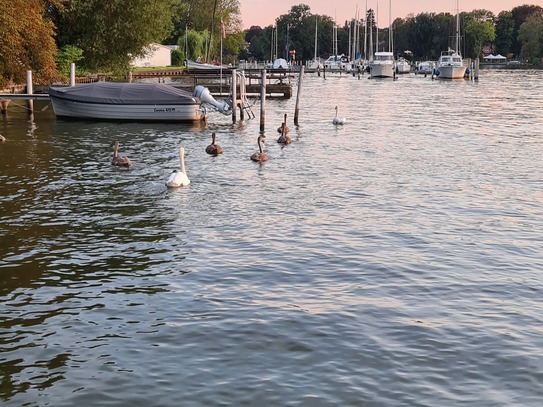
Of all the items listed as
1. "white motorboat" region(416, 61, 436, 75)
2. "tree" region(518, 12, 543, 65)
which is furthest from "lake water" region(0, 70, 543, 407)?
"tree" region(518, 12, 543, 65)

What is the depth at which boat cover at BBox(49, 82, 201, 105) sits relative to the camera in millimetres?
43219

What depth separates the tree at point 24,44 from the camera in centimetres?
4222

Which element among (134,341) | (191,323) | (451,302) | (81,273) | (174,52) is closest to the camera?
(134,341)

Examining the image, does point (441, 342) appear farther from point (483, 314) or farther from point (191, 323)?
point (191, 323)

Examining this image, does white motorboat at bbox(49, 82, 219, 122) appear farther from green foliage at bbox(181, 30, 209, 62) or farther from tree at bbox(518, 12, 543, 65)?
tree at bbox(518, 12, 543, 65)

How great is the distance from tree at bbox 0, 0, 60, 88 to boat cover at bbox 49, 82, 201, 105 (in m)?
3.36

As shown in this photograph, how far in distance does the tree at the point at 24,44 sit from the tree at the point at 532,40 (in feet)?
505

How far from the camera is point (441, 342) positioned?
12383 millimetres

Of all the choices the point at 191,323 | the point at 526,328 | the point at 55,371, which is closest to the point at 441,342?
the point at 526,328

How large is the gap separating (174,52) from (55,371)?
12161 centimetres

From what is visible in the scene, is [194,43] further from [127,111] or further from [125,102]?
[125,102]

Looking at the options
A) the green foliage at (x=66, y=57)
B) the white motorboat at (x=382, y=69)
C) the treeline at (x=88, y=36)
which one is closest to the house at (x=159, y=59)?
the white motorboat at (x=382, y=69)

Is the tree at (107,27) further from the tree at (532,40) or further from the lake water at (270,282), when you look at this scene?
the tree at (532,40)

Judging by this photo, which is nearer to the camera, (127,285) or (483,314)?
(483,314)
